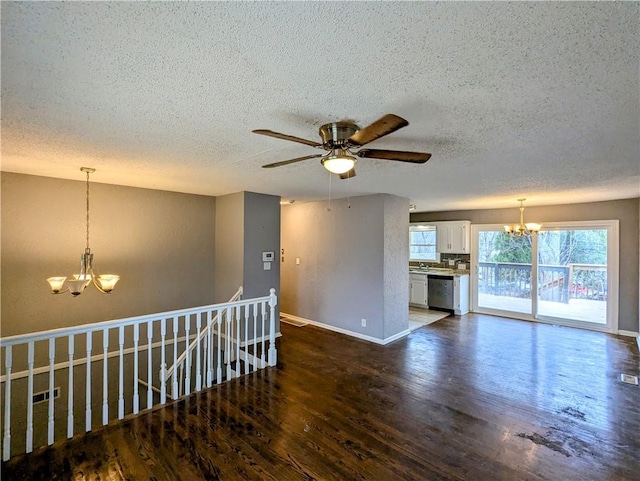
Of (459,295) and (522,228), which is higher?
Answer: (522,228)

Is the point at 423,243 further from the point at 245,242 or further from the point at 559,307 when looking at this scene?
the point at 245,242

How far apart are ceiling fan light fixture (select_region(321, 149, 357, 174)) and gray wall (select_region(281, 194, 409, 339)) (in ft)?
9.83

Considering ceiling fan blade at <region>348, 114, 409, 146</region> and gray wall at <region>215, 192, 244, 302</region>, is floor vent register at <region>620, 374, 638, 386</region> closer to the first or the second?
ceiling fan blade at <region>348, 114, 409, 146</region>

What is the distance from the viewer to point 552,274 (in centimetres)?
616

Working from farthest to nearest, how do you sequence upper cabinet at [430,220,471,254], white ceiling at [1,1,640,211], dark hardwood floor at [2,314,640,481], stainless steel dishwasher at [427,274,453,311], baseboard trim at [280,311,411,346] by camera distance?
upper cabinet at [430,220,471,254], stainless steel dishwasher at [427,274,453,311], baseboard trim at [280,311,411,346], dark hardwood floor at [2,314,640,481], white ceiling at [1,1,640,211]

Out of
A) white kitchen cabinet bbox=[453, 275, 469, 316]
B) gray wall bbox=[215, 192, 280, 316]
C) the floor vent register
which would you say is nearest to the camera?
the floor vent register

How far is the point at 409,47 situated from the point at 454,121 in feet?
2.93

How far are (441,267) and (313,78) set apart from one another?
23.3 feet

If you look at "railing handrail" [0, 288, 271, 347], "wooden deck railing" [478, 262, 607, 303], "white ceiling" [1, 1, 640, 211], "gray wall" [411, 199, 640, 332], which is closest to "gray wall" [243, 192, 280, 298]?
"railing handrail" [0, 288, 271, 347]

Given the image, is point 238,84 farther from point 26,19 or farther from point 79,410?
point 79,410

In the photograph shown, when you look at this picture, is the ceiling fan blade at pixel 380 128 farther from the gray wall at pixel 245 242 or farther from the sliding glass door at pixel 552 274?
the sliding glass door at pixel 552 274

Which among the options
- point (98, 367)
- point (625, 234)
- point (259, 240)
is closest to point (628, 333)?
point (625, 234)

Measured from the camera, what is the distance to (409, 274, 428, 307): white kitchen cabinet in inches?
288

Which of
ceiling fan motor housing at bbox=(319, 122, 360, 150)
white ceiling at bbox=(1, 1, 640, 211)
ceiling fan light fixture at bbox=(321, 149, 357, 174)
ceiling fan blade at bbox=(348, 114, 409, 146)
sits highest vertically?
white ceiling at bbox=(1, 1, 640, 211)
